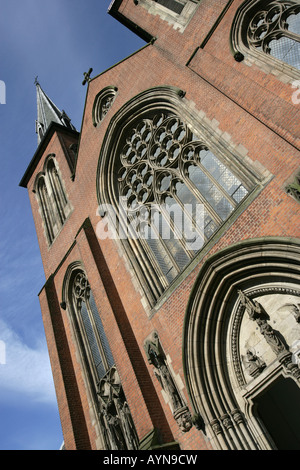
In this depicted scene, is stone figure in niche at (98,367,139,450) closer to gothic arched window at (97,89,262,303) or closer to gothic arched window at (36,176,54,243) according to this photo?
gothic arched window at (97,89,262,303)

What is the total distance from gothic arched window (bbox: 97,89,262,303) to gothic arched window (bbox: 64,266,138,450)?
2.27m

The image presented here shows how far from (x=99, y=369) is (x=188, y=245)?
14.9 feet

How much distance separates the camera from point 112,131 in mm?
11703

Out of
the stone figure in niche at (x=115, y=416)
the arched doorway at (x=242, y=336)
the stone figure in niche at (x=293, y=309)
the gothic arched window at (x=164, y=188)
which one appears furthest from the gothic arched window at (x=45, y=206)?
the stone figure in niche at (x=293, y=309)

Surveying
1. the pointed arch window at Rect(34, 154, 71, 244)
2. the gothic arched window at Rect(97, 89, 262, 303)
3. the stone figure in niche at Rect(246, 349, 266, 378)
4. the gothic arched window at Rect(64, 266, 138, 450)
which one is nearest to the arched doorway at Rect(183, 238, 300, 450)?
the stone figure in niche at Rect(246, 349, 266, 378)

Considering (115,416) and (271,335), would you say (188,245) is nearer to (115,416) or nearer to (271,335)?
(271,335)

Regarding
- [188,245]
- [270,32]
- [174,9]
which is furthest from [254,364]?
[174,9]

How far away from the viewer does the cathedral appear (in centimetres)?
654

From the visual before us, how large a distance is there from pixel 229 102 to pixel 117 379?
7089 millimetres

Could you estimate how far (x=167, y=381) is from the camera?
295 inches
